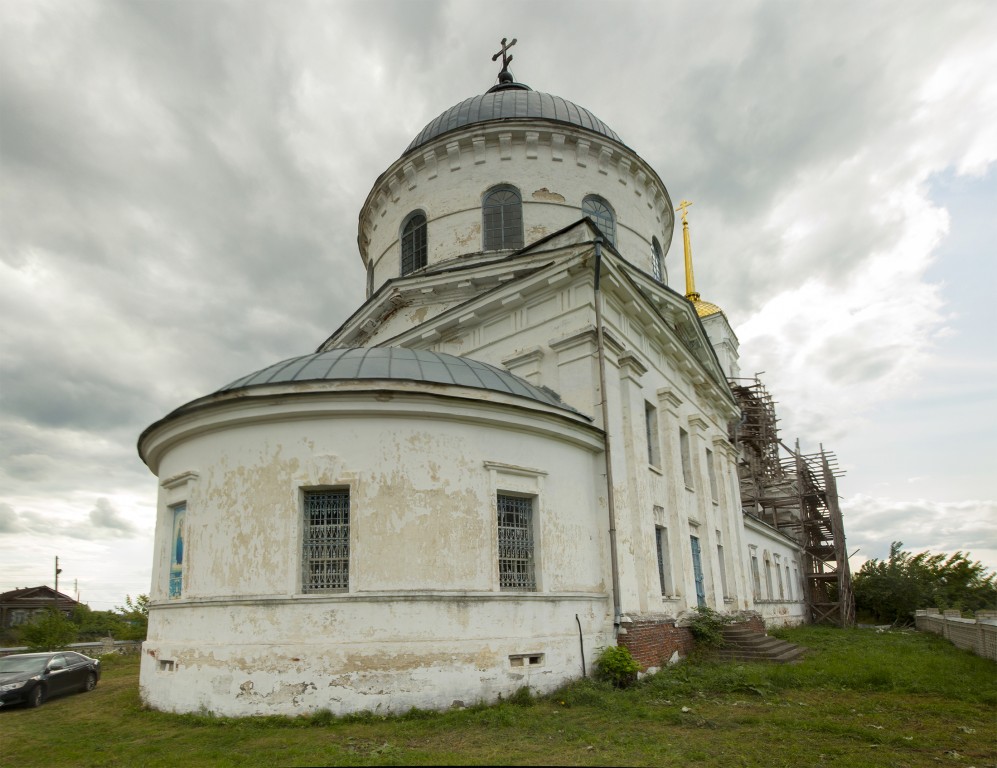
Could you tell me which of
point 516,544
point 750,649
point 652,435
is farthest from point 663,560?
point 516,544

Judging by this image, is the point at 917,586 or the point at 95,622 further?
the point at 95,622

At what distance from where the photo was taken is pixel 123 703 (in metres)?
11.1

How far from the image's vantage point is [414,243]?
19.2m

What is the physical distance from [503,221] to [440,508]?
393 inches

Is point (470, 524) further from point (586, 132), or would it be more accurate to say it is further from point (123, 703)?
point (586, 132)

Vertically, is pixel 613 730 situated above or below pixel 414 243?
below

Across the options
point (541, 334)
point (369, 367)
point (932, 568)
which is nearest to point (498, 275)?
point (541, 334)

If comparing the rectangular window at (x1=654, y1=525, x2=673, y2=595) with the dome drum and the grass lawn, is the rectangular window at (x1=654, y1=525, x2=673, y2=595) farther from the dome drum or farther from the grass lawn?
the dome drum

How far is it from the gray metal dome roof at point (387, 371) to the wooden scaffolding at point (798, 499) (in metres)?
26.9

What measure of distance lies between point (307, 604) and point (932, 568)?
46548mm

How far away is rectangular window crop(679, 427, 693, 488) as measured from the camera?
17.6m

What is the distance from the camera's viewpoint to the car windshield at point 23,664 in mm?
12116

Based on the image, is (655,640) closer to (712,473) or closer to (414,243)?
(712,473)

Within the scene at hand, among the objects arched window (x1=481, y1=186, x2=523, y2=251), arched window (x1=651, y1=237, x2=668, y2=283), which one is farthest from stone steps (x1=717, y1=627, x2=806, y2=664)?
arched window (x1=481, y1=186, x2=523, y2=251)
